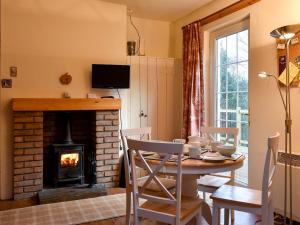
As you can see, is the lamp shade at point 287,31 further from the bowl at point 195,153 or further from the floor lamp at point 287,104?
the bowl at point 195,153

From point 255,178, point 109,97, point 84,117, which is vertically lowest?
point 255,178

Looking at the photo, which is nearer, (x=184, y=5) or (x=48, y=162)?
(x=48, y=162)

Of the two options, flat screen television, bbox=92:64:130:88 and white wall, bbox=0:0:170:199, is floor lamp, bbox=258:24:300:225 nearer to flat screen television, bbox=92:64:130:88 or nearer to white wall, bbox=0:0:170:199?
flat screen television, bbox=92:64:130:88

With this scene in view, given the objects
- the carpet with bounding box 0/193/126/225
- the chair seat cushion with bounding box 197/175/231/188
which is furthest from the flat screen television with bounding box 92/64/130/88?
the chair seat cushion with bounding box 197/175/231/188

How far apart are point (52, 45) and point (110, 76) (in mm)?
860

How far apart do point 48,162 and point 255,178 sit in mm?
2652

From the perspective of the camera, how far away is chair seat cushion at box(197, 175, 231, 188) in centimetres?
248

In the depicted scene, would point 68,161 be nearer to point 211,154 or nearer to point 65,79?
point 65,79

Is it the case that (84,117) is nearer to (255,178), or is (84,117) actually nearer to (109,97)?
(109,97)

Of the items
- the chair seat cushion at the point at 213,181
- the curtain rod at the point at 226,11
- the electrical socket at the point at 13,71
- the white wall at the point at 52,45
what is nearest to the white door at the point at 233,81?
the curtain rod at the point at 226,11

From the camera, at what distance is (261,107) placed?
10.2 ft

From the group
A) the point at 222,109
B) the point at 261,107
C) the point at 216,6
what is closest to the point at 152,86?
the point at 222,109

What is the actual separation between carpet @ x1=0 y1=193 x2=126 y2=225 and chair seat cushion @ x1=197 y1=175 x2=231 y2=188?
930 mm

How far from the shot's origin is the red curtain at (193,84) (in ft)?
13.3
